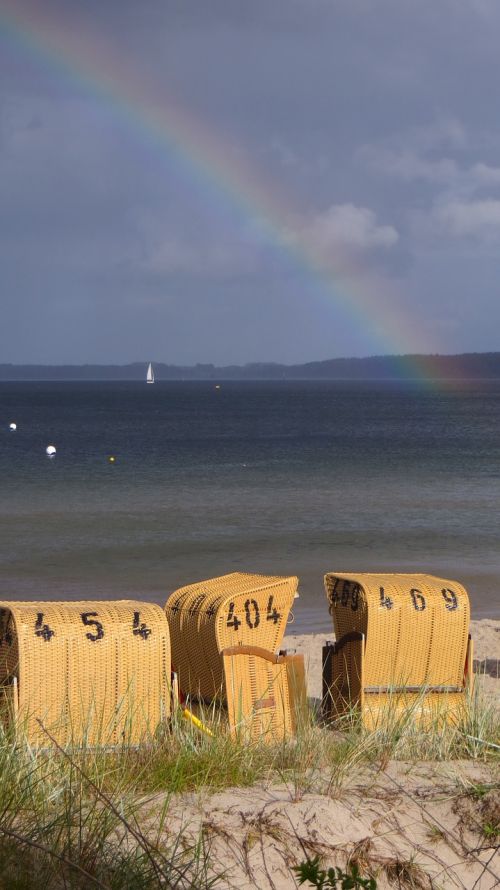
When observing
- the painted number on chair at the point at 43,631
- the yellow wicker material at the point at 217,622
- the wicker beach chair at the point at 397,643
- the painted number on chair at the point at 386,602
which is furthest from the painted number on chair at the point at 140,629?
the painted number on chair at the point at 386,602

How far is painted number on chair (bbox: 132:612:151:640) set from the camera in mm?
6078

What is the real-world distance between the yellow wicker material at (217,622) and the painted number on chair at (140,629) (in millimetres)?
1000

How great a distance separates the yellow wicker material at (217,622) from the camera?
281 inches

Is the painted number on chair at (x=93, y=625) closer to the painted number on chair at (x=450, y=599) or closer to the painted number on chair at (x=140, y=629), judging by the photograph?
the painted number on chair at (x=140, y=629)

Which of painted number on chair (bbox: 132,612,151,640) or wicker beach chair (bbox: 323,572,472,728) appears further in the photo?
wicker beach chair (bbox: 323,572,472,728)

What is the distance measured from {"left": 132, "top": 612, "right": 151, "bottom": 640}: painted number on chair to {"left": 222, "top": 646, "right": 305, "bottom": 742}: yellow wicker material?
835 mm

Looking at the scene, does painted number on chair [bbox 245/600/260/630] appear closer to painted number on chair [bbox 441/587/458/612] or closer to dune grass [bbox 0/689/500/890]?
dune grass [bbox 0/689/500/890]

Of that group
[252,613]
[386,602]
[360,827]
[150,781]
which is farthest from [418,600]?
[360,827]

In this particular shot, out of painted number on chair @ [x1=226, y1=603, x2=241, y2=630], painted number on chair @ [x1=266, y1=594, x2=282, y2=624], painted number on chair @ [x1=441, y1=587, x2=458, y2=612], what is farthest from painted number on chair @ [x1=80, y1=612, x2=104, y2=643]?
painted number on chair @ [x1=441, y1=587, x2=458, y2=612]

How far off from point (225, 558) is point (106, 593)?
4899 mm

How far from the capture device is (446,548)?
80.8ft

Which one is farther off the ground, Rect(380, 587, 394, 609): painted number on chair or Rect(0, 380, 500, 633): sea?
Rect(380, 587, 394, 609): painted number on chair

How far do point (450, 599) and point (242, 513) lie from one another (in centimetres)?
2383

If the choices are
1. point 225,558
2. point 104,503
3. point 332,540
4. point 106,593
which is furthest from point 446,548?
point 104,503
